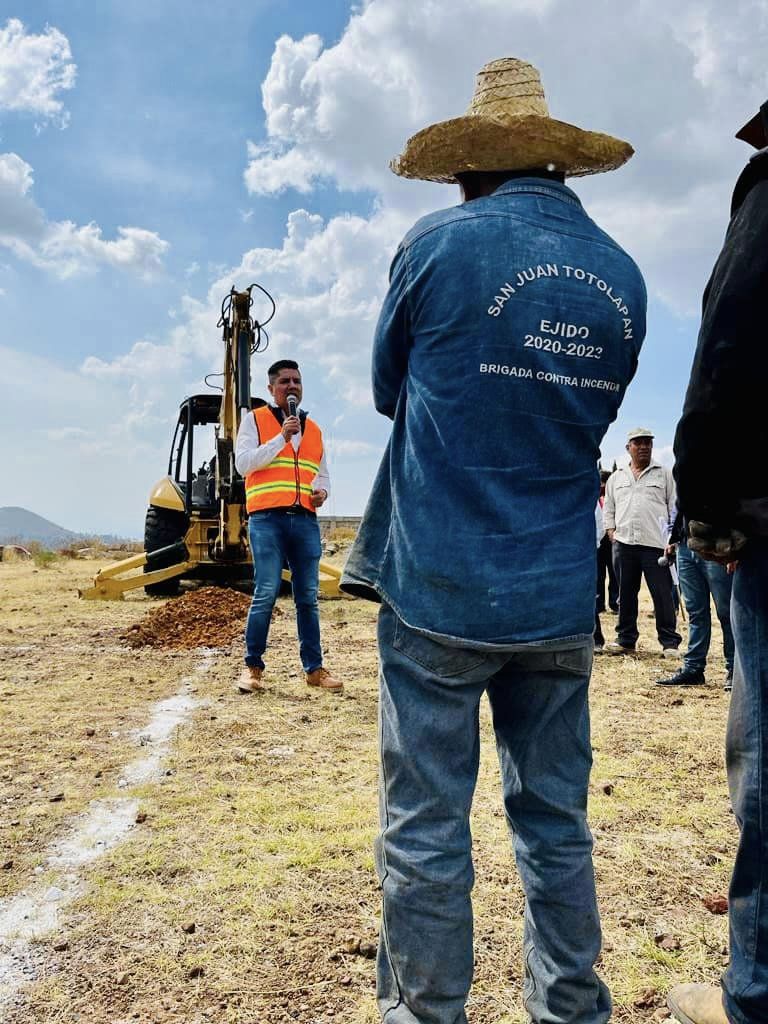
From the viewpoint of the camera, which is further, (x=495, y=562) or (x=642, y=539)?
(x=642, y=539)

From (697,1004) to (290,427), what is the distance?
397 centimetres

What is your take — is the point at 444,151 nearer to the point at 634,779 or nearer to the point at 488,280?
the point at 488,280

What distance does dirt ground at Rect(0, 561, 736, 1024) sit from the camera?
85.8 inches

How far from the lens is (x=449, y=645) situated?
1.69 m

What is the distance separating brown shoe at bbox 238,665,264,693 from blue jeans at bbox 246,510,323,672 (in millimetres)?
38

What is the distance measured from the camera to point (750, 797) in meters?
1.77

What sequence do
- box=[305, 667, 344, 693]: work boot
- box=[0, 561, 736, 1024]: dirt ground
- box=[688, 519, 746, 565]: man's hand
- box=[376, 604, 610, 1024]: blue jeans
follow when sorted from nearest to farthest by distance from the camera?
box=[376, 604, 610, 1024]: blue jeans → box=[688, 519, 746, 565]: man's hand → box=[0, 561, 736, 1024]: dirt ground → box=[305, 667, 344, 693]: work boot

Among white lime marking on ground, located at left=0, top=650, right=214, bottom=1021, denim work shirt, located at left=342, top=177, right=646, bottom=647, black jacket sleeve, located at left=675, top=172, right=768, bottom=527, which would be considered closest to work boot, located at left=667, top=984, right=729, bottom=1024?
denim work shirt, located at left=342, top=177, right=646, bottom=647

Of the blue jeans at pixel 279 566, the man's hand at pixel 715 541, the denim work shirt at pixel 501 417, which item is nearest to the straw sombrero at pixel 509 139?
the denim work shirt at pixel 501 417

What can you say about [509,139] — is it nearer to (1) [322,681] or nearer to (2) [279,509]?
(2) [279,509]

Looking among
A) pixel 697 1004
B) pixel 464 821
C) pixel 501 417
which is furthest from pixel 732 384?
pixel 697 1004

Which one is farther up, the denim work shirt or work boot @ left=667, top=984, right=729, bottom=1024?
the denim work shirt

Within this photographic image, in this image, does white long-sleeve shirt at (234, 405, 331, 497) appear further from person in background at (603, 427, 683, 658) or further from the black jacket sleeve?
the black jacket sleeve

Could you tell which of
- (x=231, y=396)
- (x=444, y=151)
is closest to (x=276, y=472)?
(x=444, y=151)
